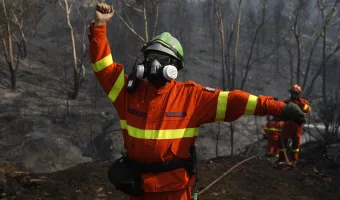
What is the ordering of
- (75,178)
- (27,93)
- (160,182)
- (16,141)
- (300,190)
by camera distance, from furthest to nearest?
(27,93) → (16,141) → (300,190) → (75,178) → (160,182)

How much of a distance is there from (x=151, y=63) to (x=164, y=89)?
22 centimetres

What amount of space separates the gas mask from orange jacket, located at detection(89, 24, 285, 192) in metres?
0.08

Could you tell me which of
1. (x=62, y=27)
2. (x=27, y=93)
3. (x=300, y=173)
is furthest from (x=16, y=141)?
(x=62, y=27)

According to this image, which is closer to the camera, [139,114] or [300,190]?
[139,114]

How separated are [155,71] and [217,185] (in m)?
3.13

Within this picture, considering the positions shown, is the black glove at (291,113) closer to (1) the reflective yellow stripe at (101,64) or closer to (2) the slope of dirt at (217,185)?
(1) the reflective yellow stripe at (101,64)

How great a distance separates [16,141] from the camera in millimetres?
11781

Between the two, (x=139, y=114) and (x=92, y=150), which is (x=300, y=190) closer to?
(x=139, y=114)

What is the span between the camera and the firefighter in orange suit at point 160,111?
7.30 feet

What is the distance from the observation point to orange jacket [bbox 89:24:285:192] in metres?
2.22

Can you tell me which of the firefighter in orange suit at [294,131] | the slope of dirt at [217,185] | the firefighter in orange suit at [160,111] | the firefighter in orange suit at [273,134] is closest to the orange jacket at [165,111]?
the firefighter in orange suit at [160,111]

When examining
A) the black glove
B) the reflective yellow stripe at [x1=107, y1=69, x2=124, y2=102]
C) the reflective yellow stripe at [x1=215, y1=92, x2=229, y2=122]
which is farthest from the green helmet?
the black glove

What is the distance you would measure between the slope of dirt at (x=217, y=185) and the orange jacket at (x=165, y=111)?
7.27 ft

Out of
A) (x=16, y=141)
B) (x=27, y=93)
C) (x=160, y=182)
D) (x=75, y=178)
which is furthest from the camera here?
(x=27, y=93)
